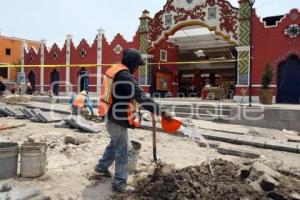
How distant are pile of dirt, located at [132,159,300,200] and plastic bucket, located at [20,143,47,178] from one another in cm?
141

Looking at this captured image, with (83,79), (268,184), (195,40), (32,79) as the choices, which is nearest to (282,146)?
(268,184)

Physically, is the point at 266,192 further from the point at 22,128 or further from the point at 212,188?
the point at 22,128

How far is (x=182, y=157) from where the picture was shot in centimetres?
614

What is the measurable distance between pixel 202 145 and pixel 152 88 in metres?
14.0

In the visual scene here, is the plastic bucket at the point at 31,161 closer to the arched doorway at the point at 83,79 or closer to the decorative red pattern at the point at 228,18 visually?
the decorative red pattern at the point at 228,18

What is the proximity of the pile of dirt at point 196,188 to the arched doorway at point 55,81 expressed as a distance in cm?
2364

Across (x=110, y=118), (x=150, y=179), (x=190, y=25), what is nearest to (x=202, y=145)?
(x=150, y=179)

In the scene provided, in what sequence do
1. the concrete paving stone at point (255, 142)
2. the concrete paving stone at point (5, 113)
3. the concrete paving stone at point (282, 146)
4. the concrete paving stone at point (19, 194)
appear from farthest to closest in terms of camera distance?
the concrete paving stone at point (5, 113) < the concrete paving stone at point (255, 142) < the concrete paving stone at point (282, 146) < the concrete paving stone at point (19, 194)

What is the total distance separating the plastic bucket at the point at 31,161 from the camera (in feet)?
14.6

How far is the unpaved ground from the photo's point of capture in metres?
4.27

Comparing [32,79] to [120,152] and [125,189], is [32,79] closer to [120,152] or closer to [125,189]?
[120,152]

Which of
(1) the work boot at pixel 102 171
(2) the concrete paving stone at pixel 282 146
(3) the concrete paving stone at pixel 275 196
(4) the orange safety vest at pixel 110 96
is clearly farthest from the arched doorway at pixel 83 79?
(3) the concrete paving stone at pixel 275 196

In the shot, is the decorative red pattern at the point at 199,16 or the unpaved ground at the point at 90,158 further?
the decorative red pattern at the point at 199,16

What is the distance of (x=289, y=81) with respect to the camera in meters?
15.6
